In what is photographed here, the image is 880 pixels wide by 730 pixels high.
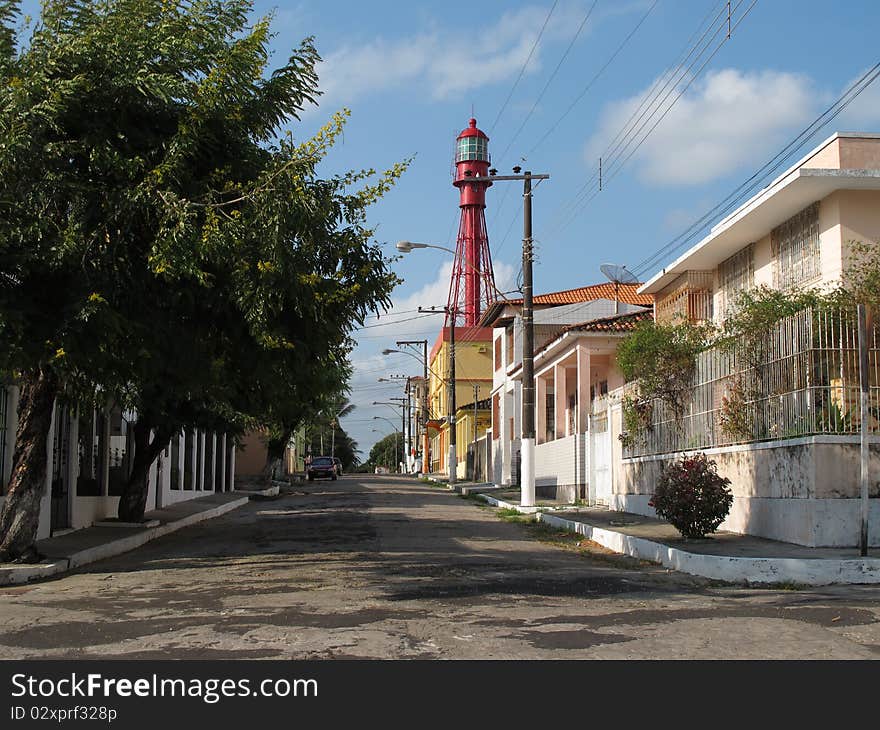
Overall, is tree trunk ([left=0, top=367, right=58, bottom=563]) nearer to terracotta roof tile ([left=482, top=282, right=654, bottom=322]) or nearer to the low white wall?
the low white wall

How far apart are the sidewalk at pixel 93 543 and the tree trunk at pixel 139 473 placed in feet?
1.97

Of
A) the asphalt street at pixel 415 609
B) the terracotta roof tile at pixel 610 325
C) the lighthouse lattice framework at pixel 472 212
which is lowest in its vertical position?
the asphalt street at pixel 415 609

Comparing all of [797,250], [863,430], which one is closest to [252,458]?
[797,250]

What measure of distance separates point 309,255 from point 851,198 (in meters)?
10.2

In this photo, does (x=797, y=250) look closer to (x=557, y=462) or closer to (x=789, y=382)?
(x=789, y=382)

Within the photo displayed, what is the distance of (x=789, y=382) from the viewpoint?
557 inches

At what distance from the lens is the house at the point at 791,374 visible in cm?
1323

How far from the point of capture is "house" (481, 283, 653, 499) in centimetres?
3189

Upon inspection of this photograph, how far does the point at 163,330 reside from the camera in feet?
38.5

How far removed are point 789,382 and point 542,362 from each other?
2043 centimetres

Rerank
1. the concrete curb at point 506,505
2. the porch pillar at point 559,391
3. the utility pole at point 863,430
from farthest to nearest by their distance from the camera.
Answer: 1. the porch pillar at point 559,391
2. the concrete curb at point 506,505
3. the utility pole at point 863,430

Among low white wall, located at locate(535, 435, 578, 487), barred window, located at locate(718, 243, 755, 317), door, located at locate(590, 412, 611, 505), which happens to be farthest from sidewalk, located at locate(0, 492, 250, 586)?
barred window, located at locate(718, 243, 755, 317)

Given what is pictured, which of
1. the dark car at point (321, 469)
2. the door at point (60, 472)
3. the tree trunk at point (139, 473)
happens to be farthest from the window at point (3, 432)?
the dark car at point (321, 469)

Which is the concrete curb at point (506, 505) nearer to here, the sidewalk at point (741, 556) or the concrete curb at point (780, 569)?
the sidewalk at point (741, 556)
